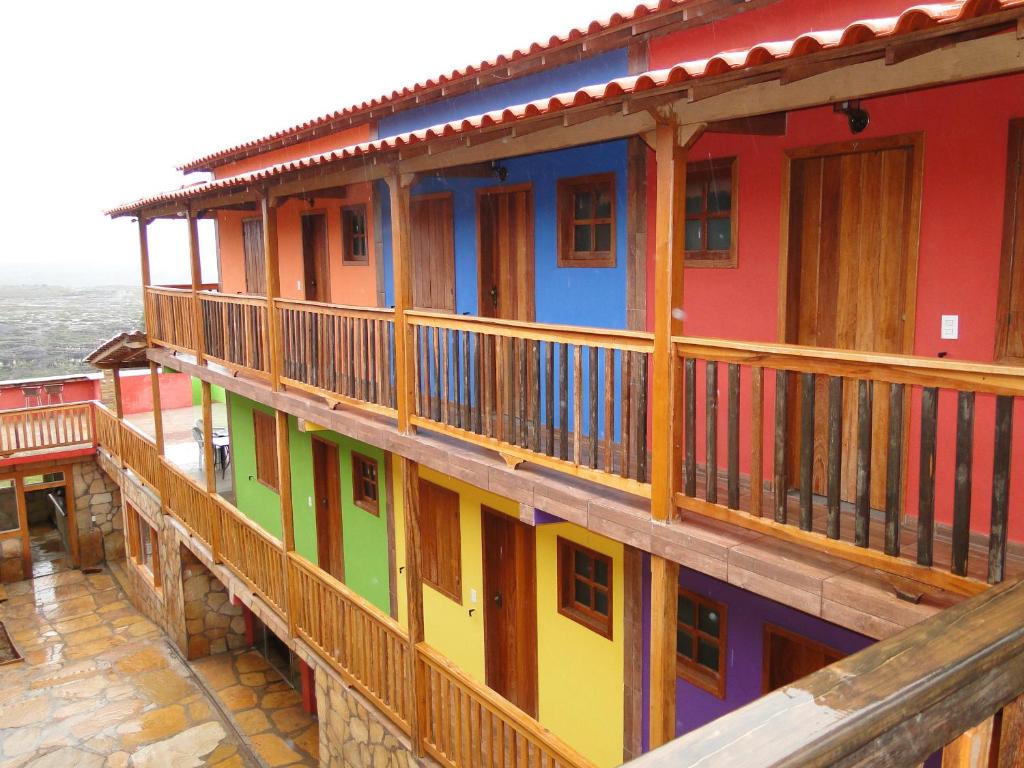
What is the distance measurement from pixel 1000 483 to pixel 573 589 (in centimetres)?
570

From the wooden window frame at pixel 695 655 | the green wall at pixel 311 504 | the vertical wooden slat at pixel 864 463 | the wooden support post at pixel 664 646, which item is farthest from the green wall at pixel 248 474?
the vertical wooden slat at pixel 864 463

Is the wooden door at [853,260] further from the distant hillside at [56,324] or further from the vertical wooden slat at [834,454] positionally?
the distant hillside at [56,324]

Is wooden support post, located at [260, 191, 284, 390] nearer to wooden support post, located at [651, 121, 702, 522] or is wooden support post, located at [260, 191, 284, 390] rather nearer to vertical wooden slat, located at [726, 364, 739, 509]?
wooden support post, located at [651, 121, 702, 522]

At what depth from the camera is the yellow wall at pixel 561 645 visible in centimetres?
809

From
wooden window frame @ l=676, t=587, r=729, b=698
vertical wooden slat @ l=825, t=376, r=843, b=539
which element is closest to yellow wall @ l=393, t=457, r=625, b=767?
wooden window frame @ l=676, t=587, r=729, b=698

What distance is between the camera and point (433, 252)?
1091cm

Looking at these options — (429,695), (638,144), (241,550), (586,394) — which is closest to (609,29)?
(638,144)

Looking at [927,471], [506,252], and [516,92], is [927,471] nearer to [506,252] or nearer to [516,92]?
[506,252]

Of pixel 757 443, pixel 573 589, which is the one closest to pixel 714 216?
pixel 757 443

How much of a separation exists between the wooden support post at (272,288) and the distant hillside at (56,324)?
39.0 m

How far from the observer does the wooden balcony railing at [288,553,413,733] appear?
8.70m

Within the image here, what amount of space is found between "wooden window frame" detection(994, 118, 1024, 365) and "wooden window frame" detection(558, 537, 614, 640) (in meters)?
4.11

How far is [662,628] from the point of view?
17.2 ft

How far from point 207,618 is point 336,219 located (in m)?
9.07
